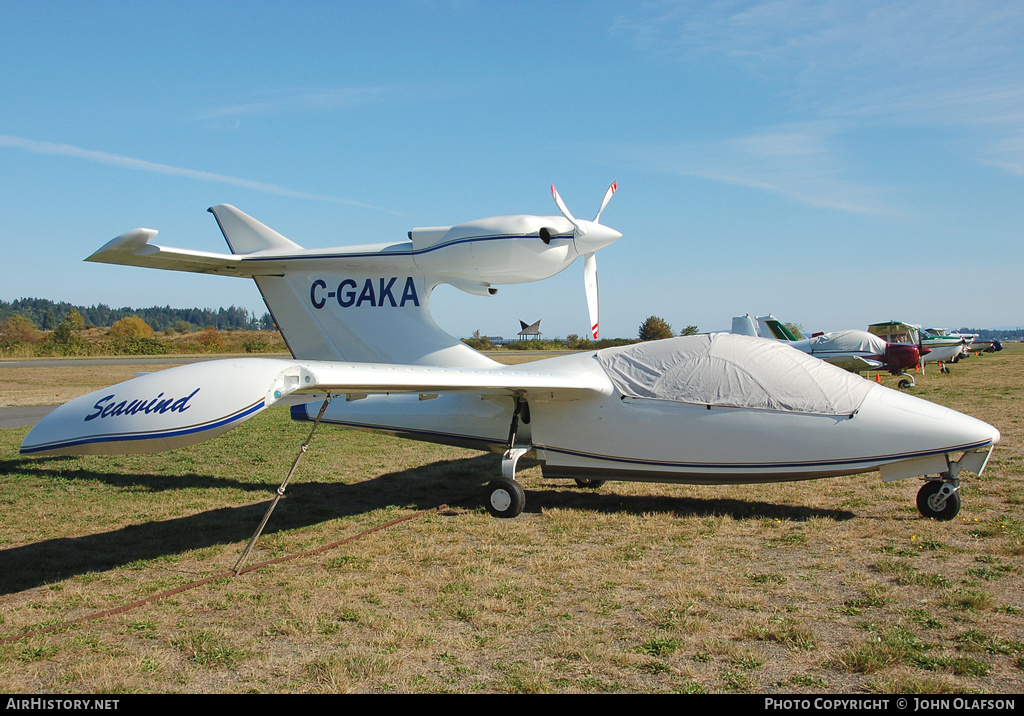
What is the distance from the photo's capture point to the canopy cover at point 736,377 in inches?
281

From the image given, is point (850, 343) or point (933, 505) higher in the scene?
point (850, 343)

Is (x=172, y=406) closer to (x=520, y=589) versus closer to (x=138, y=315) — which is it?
(x=520, y=589)

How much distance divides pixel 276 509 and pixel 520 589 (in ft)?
13.4

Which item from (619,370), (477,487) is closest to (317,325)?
(477,487)

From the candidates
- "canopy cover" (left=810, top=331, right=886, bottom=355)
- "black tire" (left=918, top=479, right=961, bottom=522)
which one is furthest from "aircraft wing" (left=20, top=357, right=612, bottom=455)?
"canopy cover" (left=810, top=331, right=886, bottom=355)

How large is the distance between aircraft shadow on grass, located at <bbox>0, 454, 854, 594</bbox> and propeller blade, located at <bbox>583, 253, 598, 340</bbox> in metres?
2.25

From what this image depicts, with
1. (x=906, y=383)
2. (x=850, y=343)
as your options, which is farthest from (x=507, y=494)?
(x=850, y=343)

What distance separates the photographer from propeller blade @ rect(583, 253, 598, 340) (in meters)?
8.81

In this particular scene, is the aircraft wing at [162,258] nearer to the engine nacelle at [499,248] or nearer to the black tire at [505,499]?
the engine nacelle at [499,248]

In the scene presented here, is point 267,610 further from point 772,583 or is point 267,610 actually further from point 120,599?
point 772,583

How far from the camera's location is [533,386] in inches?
297

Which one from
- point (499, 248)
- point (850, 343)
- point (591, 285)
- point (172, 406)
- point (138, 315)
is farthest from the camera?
point (138, 315)
